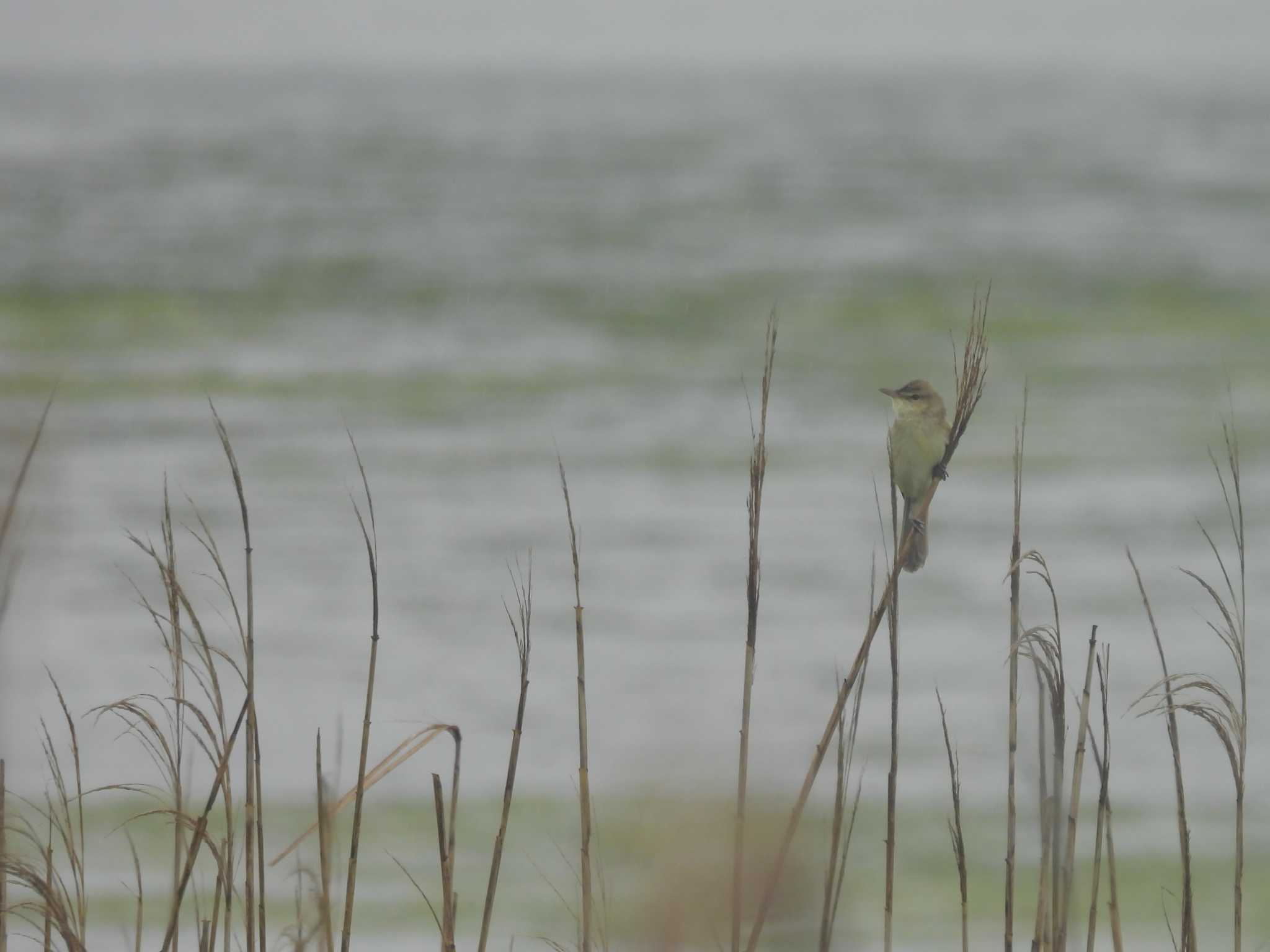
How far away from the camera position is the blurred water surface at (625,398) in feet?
23.2

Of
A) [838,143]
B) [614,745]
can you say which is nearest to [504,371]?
[614,745]

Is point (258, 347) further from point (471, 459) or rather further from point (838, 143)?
point (838, 143)

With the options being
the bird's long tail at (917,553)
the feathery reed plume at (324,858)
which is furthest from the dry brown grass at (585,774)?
the bird's long tail at (917,553)

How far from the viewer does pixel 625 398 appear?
49.1 ft

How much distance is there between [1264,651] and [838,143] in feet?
80.9

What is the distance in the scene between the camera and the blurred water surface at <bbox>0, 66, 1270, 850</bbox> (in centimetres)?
707

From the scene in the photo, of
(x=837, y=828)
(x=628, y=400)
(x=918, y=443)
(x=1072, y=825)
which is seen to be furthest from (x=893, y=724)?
(x=628, y=400)

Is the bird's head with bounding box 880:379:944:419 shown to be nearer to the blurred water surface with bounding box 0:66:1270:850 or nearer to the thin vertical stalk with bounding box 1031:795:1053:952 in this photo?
the blurred water surface with bounding box 0:66:1270:850

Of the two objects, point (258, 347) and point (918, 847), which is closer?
point (918, 847)

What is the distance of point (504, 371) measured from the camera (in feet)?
52.9

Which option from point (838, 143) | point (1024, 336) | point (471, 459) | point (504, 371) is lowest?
point (471, 459)

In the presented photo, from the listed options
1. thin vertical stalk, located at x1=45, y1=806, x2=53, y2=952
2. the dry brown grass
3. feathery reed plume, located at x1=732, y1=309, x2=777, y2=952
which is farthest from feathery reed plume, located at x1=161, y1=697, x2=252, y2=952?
feathery reed plume, located at x1=732, y1=309, x2=777, y2=952

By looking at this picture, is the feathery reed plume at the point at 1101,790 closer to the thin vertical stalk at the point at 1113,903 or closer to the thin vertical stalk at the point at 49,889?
the thin vertical stalk at the point at 1113,903

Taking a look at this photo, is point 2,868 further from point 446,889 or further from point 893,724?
point 893,724
